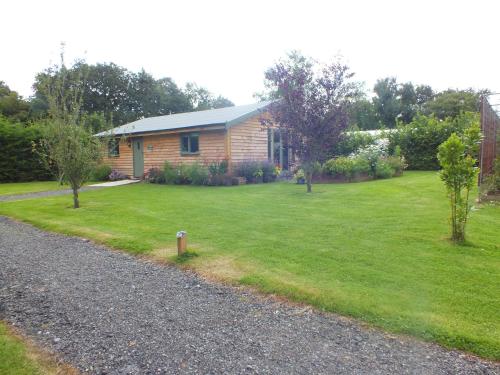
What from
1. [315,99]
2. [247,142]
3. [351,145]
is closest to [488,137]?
[315,99]

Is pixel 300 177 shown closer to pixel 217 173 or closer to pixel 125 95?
pixel 217 173

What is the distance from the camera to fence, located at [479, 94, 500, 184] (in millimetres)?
8453

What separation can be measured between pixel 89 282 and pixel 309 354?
2.86 metres

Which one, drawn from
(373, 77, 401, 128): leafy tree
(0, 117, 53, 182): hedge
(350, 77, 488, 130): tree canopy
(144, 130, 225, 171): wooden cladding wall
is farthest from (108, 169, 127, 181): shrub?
(373, 77, 401, 128): leafy tree

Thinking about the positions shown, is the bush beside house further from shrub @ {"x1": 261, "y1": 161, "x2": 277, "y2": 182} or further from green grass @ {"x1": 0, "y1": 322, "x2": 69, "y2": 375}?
green grass @ {"x1": 0, "y1": 322, "x2": 69, "y2": 375}

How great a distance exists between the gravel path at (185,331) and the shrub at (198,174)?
10615 millimetres

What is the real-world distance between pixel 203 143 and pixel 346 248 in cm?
1238

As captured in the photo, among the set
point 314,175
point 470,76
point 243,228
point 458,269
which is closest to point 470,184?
point 458,269

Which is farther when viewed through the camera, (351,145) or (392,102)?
(392,102)

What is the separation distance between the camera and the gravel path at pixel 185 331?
7.88 feet

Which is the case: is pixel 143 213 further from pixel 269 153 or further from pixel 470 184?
pixel 269 153

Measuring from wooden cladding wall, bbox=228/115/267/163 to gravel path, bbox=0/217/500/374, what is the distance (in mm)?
11751

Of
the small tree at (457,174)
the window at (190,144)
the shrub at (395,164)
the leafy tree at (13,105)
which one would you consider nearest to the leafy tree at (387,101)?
the shrub at (395,164)

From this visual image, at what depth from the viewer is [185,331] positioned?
2.90 m
